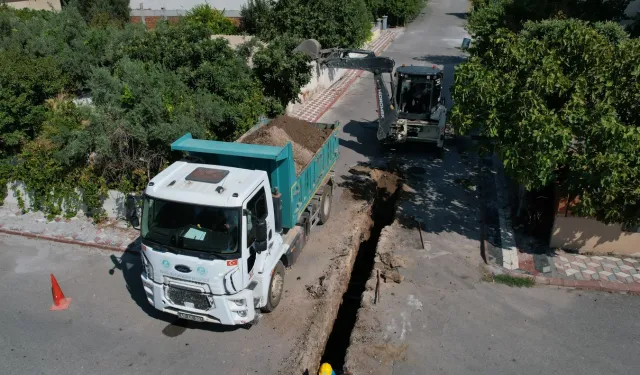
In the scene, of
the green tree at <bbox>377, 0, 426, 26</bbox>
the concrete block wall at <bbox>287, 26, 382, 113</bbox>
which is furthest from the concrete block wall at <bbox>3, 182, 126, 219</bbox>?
the green tree at <bbox>377, 0, 426, 26</bbox>

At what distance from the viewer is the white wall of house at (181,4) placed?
27.1 metres

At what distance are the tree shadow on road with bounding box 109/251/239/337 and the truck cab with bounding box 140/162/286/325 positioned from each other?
676mm

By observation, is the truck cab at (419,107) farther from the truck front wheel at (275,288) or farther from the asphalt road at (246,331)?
the truck front wheel at (275,288)

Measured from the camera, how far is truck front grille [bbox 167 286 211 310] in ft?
26.8

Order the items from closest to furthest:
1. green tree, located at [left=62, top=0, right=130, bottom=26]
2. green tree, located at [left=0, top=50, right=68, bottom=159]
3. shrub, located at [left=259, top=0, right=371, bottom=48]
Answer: green tree, located at [left=0, top=50, right=68, bottom=159] < shrub, located at [left=259, top=0, right=371, bottom=48] < green tree, located at [left=62, top=0, right=130, bottom=26]

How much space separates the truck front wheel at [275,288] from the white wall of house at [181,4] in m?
21.1

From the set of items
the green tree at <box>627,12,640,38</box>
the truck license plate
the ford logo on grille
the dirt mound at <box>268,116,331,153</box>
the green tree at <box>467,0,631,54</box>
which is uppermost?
the green tree at <box>467,0,631,54</box>

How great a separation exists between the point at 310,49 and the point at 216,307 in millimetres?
11542

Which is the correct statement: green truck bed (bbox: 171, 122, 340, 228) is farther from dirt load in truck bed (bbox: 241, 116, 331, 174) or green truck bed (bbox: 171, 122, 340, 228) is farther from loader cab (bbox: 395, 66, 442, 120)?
loader cab (bbox: 395, 66, 442, 120)

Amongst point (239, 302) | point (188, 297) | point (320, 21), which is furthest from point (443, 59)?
point (188, 297)

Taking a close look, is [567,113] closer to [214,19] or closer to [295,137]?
[295,137]

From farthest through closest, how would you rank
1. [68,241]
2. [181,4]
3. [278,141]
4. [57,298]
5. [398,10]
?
[398,10] < [181,4] < [68,241] < [278,141] < [57,298]

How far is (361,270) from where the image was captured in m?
12.2

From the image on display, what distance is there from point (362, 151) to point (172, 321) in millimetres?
9492
